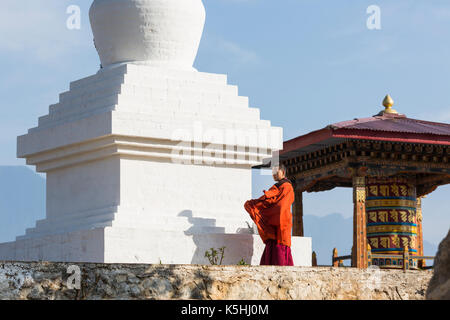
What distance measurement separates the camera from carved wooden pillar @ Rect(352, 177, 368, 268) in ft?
57.1

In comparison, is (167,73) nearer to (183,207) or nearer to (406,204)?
(183,207)

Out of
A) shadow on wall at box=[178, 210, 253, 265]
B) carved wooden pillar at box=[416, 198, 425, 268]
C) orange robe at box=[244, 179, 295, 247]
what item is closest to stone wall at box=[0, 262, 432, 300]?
orange robe at box=[244, 179, 295, 247]

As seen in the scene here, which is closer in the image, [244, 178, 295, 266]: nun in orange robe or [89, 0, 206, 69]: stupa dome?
[244, 178, 295, 266]: nun in orange robe

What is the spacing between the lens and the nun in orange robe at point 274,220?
371 inches

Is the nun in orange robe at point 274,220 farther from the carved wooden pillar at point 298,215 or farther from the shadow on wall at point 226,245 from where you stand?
the carved wooden pillar at point 298,215

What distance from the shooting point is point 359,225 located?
17703 mm

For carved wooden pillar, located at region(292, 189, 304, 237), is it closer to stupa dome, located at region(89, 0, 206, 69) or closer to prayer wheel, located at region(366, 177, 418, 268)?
prayer wheel, located at region(366, 177, 418, 268)

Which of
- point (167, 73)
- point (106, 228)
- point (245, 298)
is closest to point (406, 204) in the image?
point (167, 73)

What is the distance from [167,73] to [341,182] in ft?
36.1

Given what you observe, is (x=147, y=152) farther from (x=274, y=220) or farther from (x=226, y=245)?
(x=274, y=220)

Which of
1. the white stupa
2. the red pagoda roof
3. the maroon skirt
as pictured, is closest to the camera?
the maroon skirt

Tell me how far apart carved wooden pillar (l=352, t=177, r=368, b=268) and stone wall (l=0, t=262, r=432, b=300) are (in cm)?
899

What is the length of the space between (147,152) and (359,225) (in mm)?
8269

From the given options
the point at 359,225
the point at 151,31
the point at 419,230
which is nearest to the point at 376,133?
the point at 359,225
